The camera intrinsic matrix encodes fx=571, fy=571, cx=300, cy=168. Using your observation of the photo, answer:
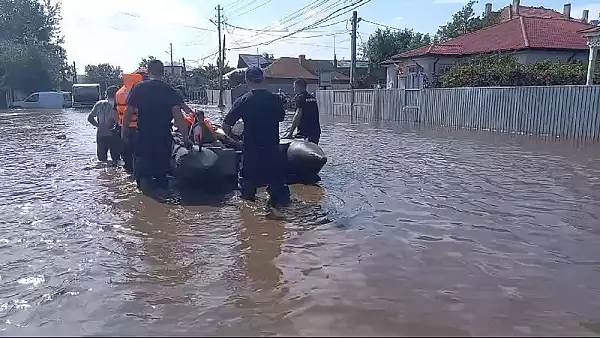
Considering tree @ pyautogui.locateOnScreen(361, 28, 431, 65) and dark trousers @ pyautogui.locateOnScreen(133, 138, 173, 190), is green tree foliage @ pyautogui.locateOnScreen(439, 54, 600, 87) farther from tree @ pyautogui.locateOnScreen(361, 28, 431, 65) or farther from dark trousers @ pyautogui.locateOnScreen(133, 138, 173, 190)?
tree @ pyautogui.locateOnScreen(361, 28, 431, 65)

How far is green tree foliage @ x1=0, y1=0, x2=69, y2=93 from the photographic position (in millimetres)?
50594

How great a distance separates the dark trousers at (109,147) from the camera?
10.9 m

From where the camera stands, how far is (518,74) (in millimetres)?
23625

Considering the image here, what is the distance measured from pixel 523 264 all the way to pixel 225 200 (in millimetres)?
3969

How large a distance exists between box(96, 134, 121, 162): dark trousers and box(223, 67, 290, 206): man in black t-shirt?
4852 millimetres

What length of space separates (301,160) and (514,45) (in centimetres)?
2537

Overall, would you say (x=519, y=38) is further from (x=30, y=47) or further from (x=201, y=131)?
(x=30, y=47)

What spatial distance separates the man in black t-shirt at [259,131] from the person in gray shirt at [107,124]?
14.5 feet

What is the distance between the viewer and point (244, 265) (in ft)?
16.1

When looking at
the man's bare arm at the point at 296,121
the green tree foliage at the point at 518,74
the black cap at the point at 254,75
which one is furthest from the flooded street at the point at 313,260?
the green tree foliage at the point at 518,74

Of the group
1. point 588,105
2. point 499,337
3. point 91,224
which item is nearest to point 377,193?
point 91,224

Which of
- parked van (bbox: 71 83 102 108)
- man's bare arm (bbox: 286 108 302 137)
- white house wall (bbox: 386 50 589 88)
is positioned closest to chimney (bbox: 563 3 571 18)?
white house wall (bbox: 386 50 589 88)

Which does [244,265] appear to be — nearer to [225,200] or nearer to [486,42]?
[225,200]

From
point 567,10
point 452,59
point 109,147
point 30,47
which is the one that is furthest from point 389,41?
point 109,147
